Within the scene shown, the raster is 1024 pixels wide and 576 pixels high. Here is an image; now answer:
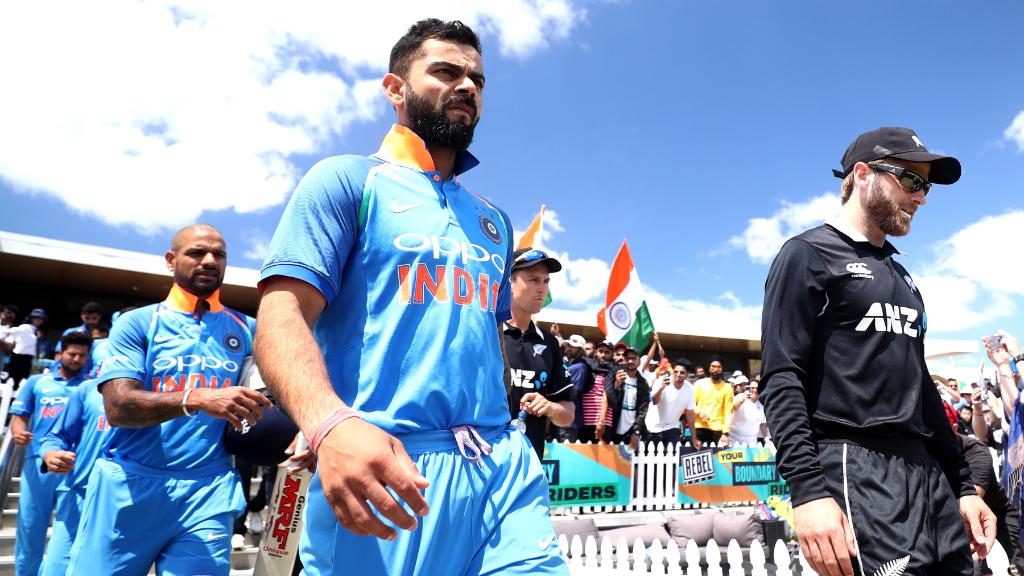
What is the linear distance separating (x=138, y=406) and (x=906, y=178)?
12.2ft

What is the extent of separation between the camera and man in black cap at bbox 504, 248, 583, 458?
5.00 metres

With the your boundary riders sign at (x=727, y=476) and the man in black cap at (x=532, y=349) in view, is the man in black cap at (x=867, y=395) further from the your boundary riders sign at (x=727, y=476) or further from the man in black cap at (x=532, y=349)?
the your boundary riders sign at (x=727, y=476)

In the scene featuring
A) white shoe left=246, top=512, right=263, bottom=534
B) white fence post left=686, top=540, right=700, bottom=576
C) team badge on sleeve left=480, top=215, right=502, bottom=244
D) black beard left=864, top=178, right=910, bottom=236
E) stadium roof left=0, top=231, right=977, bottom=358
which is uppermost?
stadium roof left=0, top=231, right=977, bottom=358

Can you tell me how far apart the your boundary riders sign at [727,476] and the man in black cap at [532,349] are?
727 cm

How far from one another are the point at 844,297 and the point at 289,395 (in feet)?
6.96

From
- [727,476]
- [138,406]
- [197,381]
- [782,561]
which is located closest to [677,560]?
[782,561]

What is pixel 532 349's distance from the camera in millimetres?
5180

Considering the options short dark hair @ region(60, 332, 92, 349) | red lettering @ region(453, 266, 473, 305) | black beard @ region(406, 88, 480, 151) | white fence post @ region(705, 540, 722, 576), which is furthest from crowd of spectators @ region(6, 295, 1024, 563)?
red lettering @ region(453, 266, 473, 305)

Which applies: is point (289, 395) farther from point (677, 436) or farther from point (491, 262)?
point (677, 436)

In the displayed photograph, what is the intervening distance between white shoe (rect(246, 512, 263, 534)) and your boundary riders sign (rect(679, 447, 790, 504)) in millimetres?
6850

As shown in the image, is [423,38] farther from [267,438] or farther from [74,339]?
[74,339]

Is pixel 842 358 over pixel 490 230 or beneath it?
beneath

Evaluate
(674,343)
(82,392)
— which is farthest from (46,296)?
(674,343)

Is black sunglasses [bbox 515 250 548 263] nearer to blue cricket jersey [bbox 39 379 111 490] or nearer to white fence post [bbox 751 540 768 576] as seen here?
white fence post [bbox 751 540 768 576]
